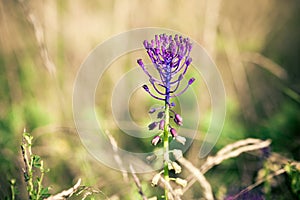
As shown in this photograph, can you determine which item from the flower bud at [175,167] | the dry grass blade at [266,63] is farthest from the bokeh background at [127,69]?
the flower bud at [175,167]

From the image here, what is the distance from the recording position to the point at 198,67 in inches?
122

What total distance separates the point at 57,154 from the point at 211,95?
3.55 feet

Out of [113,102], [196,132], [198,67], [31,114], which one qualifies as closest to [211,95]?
[198,67]

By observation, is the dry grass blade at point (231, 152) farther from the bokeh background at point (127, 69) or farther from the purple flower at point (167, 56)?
the purple flower at point (167, 56)

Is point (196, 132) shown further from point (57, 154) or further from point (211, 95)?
point (57, 154)

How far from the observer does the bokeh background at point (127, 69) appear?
8.20ft

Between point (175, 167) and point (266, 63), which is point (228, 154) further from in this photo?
point (266, 63)

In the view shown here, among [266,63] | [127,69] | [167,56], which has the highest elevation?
[127,69]

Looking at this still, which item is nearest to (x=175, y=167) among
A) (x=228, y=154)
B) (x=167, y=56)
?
(x=167, y=56)

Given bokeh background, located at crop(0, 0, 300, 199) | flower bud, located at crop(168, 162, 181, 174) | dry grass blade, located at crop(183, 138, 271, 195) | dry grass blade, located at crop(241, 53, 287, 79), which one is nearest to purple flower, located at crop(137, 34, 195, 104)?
flower bud, located at crop(168, 162, 181, 174)

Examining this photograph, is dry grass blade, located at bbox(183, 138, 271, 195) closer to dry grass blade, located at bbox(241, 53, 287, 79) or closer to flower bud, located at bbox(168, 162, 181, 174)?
flower bud, located at bbox(168, 162, 181, 174)

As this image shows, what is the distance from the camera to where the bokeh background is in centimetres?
250

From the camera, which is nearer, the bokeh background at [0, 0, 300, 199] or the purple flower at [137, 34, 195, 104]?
the purple flower at [137, 34, 195, 104]

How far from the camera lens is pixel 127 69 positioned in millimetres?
3268
